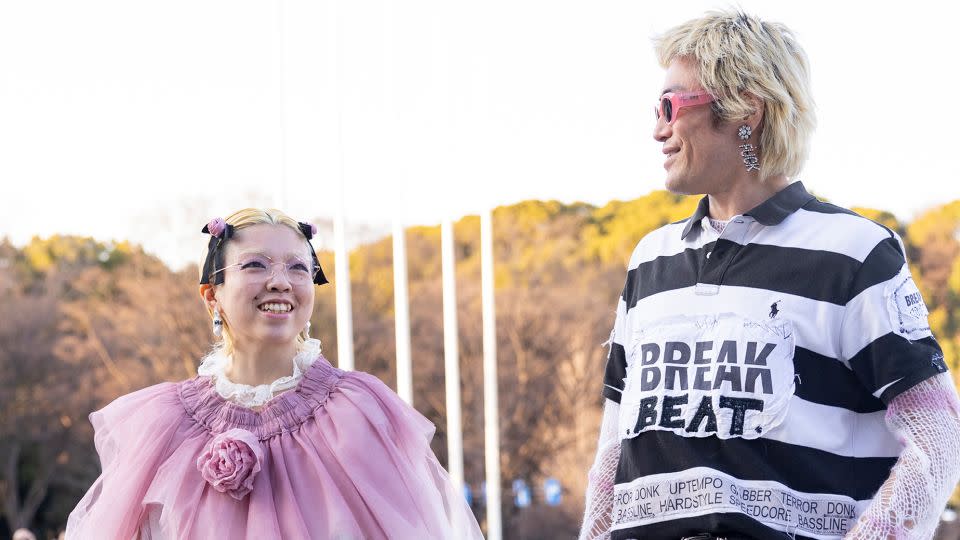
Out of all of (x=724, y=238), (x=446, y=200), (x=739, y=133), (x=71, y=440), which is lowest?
(x=71, y=440)

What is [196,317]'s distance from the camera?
92.7 ft

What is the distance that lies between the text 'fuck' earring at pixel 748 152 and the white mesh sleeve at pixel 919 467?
54 cm

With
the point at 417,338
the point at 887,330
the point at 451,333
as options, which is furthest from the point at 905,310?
the point at 417,338

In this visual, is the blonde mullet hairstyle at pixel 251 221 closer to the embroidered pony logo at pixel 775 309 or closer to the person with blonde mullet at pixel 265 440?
the person with blonde mullet at pixel 265 440

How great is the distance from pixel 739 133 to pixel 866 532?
2.61ft

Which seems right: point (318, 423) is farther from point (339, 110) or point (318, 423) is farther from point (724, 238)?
point (339, 110)

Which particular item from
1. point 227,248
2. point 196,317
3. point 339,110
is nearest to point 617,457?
point 227,248

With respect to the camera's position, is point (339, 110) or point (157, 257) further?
point (157, 257)

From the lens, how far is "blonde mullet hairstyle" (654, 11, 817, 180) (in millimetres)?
2488

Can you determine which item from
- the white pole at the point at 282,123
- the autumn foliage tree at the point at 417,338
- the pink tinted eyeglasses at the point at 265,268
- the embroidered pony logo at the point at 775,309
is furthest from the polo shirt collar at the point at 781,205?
the autumn foliage tree at the point at 417,338

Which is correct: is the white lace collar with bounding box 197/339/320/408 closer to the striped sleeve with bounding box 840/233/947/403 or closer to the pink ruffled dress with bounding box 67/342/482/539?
the pink ruffled dress with bounding box 67/342/482/539

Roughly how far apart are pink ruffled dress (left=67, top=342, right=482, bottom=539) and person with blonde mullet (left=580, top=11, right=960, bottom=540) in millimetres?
550

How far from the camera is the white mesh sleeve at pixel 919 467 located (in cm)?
219

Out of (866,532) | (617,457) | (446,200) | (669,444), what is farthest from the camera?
(446,200)
